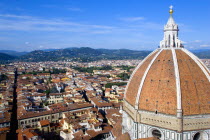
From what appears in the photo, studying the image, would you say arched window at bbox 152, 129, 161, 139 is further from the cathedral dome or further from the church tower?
the cathedral dome

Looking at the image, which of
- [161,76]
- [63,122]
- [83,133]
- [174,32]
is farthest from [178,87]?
[63,122]

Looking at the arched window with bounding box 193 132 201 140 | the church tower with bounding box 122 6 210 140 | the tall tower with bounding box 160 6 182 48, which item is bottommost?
the arched window with bounding box 193 132 201 140

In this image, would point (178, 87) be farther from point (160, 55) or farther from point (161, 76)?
point (160, 55)

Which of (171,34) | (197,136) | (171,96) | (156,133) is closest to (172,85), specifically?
(171,96)

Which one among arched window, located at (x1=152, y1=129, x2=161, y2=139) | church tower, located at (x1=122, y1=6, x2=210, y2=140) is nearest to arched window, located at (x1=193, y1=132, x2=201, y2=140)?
church tower, located at (x1=122, y1=6, x2=210, y2=140)

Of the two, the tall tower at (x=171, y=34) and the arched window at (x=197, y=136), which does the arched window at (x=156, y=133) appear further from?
the tall tower at (x=171, y=34)

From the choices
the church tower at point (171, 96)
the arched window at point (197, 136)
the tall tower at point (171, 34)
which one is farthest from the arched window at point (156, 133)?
the tall tower at point (171, 34)
